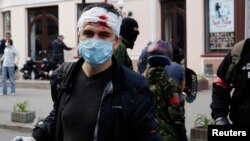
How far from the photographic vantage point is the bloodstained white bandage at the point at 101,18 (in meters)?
3.06

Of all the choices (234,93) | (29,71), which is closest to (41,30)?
(29,71)

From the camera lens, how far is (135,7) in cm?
2181

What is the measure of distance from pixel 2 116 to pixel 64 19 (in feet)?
41.1

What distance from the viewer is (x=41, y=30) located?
26047 mm

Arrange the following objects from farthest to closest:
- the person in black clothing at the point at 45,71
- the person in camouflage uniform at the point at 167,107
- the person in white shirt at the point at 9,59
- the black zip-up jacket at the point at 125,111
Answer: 1. the person in black clothing at the point at 45,71
2. the person in white shirt at the point at 9,59
3. the person in camouflage uniform at the point at 167,107
4. the black zip-up jacket at the point at 125,111

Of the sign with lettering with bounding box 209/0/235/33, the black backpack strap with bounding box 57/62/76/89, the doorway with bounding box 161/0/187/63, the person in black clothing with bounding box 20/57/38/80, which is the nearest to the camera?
the black backpack strap with bounding box 57/62/76/89

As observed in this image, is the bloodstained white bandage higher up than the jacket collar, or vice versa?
the bloodstained white bandage

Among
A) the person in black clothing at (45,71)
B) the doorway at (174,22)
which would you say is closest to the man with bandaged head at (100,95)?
the doorway at (174,22)

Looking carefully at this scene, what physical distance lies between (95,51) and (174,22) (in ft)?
59.3

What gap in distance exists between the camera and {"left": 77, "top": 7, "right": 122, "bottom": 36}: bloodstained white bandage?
3057mm

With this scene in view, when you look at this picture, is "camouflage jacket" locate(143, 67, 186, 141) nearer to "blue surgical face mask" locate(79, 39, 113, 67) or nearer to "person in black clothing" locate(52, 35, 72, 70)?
"blue surgical face mask" locate(79, 39, 113, 67)

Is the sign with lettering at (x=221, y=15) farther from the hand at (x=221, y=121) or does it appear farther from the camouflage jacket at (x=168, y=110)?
the hand at (x=221, y=121)

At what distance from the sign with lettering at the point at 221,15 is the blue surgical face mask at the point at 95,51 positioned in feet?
53.1

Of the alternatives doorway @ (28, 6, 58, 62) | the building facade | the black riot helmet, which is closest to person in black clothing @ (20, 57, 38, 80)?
the building facade
